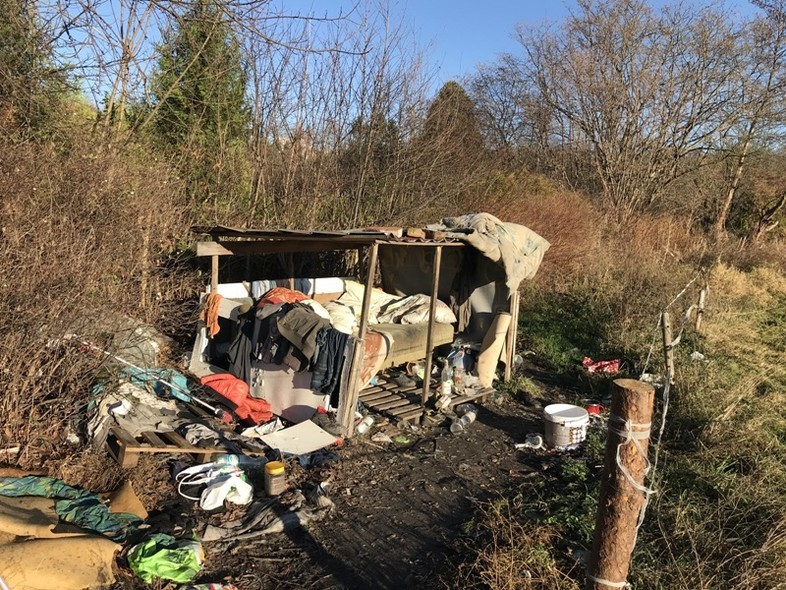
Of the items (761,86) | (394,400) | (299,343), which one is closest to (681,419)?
(394,400)

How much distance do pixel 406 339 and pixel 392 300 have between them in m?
1.30

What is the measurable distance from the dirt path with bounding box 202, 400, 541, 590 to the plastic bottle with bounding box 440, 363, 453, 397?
2.42ft

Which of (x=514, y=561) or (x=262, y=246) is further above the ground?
(x=262, y=246)

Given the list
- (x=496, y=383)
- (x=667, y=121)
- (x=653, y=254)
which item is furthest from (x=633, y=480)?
(x=667, y=121)

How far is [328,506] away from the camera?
4.46 metres

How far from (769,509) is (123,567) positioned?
430 cm

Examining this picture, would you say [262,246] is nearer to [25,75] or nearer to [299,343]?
[299,343]

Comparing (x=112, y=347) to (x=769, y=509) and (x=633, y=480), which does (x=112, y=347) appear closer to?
(x=633, y=480)

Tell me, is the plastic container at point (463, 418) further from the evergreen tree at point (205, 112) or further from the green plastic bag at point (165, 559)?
the evergreen tree at point (205, 112)

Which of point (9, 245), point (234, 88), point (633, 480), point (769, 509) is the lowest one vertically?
point (769, 509)

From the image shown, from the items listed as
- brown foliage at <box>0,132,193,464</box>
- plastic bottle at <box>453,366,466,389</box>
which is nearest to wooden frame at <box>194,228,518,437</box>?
plastic bottle at <box>453,366,466,389</box>

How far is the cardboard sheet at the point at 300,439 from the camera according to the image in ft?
17.5

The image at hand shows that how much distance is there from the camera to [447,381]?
23.9 ft

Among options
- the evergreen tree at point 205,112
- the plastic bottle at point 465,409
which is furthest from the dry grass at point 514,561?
the evergreen tree at point 205,112
